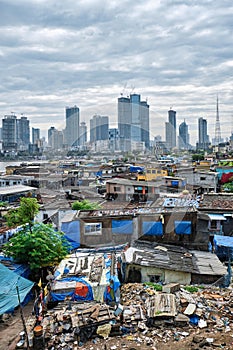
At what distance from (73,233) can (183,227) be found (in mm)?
2978

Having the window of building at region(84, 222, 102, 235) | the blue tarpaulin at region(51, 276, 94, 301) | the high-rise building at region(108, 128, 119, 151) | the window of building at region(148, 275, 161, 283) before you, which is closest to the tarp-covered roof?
the blue tarpaulin at region(51, 276, 94, 301)

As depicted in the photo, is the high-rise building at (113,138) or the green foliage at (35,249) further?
the high-rise building at (113,138)

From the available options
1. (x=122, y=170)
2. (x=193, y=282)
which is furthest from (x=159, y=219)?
(x=122, y=170)

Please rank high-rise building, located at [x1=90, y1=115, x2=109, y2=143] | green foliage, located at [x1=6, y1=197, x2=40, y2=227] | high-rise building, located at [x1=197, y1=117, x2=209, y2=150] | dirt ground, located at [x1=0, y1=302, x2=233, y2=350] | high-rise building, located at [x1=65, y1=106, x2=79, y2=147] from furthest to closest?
1. high-rise building, located at [x1=197, y1=117, x2=209, y2=150]
2. high-rise building, located at [x1=65, y1=106, x2=79, y2=147]
3. high-rise building, located at [x1=90, y1=115, x2=109, y2=143]
4. green foliage, located at [x1=6, y1=197, x2=40, y2=227]
5. dirt ground, located at [x1=0, y1=302, x2=233, y2=350]

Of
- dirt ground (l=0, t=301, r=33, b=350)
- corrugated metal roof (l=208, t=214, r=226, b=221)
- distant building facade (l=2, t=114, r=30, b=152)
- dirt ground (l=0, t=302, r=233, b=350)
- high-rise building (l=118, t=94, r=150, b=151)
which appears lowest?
dirt ground (l=0, t=301, r=33, b=350)

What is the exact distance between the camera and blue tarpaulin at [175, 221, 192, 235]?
874 cm

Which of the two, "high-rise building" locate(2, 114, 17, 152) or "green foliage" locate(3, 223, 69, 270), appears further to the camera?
"high-rise building" locate(2, 114, 17, 152)

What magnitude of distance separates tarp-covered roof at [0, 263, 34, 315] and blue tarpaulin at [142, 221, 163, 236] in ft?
12.0

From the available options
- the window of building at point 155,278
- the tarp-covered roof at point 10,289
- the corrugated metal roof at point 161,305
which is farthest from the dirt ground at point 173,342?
the window of building at point 155,278

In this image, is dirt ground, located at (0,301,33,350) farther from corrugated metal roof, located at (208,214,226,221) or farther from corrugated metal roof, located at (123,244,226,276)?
corrugated metal roof, located at (208,214,226,221)

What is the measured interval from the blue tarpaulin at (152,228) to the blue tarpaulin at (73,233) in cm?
180

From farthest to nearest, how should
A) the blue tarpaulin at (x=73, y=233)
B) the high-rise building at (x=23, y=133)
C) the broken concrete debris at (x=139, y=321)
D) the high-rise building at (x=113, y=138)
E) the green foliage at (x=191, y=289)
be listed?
the high-rise building at (x=23, y=133) → the high-rise building at (x=113, y=138) → the blue tarpaulin at (x=73, y=233) → the green foliage at (x=191, y=289) → the broken concrete debris at (x=139, y=321)

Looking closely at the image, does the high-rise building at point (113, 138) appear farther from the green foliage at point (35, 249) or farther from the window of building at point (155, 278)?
the window of building at point (155, 278)

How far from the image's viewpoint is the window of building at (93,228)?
8977 mm
